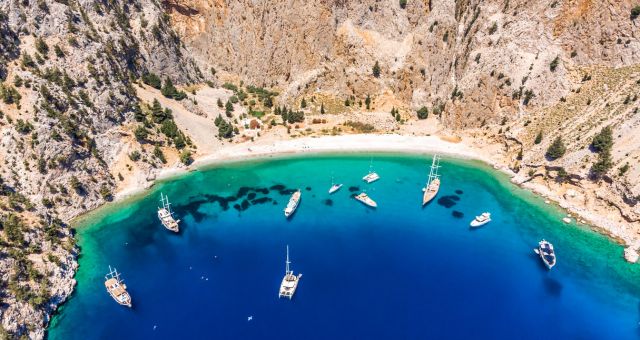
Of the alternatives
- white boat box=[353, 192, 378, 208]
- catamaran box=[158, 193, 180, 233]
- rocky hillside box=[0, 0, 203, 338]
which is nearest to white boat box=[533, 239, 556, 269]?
white boat box=[353, 192, 378, 208]

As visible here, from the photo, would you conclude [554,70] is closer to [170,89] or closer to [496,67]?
[496,67]

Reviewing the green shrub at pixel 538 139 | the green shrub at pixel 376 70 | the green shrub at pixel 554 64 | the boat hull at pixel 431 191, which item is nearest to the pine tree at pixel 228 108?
the green shrub at pixel 376 70

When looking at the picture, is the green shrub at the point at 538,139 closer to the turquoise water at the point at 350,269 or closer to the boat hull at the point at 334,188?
the turquoise water at the point at 350,269

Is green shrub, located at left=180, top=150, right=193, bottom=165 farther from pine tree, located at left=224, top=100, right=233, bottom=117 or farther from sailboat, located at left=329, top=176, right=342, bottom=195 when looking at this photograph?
sailboat, located at left=329, top=176, right=342, bottom=195

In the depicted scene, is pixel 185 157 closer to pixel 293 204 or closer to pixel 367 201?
pixel 293 204

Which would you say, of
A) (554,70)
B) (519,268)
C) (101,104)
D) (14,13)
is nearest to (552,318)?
(519,268)

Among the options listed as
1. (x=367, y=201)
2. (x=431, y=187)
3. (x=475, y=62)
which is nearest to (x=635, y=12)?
(x=475, y=62)
